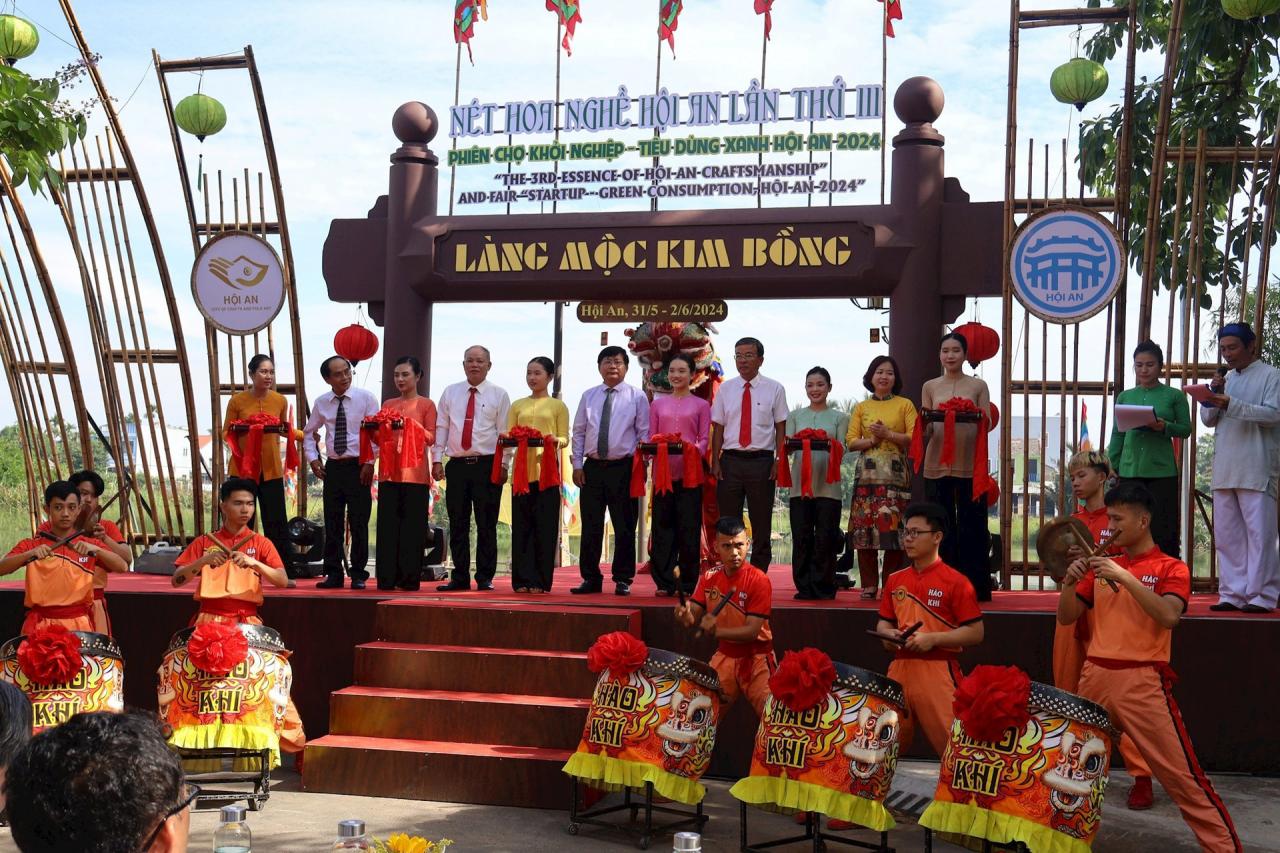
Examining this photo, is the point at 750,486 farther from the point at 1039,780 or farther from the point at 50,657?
the point at 50,657

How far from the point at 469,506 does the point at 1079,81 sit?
16.2 feet

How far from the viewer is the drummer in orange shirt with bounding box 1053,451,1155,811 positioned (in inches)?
202

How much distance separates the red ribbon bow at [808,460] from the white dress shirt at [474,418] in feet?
4.93

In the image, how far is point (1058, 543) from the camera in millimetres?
4590

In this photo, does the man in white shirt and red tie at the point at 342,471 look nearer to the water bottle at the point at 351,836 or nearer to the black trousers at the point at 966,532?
the black trousers at the point at 966,532

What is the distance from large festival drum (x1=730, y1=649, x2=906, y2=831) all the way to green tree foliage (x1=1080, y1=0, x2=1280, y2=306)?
519 centimetres

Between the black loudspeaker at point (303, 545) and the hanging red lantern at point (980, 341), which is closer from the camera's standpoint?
the black loudspeaker at point (303, 545)

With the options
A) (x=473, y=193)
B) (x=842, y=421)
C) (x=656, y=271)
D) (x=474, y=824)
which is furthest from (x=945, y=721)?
(x=473, y=193)

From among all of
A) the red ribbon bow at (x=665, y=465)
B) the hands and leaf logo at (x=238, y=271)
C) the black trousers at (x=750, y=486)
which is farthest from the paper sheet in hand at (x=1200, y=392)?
the hands and leaf logo at (x=238, y=271)

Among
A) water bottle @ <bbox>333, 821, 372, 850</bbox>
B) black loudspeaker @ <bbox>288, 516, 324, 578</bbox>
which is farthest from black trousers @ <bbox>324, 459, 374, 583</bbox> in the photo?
water bottle @ <bbox>333, 821, 372, 850</bbox>

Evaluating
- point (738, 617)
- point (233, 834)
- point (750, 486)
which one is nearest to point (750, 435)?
point (750, 486)

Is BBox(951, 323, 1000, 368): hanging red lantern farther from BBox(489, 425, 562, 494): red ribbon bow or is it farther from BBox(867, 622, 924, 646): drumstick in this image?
BBox(867, 622, 924, 646): drumstick

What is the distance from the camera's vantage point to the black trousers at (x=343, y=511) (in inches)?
286

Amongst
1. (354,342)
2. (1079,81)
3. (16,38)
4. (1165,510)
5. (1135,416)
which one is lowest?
(1165,510)
